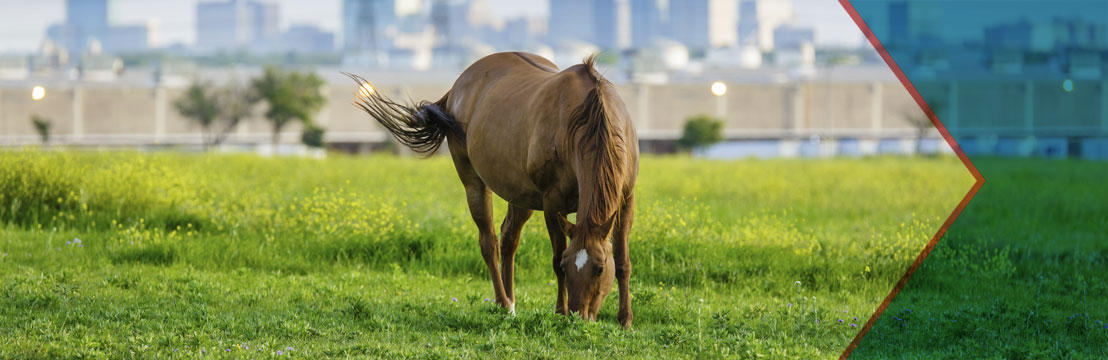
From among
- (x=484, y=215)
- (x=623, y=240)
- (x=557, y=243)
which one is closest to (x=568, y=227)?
(x=623, y=240)

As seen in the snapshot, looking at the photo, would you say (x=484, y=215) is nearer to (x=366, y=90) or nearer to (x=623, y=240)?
(x=366, y=90)

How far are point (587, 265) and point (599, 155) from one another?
25.2 inches

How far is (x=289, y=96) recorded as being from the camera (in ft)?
202

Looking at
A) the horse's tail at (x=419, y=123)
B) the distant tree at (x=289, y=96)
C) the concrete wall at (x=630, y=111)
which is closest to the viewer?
the horse's tail at (x=419, y=123)

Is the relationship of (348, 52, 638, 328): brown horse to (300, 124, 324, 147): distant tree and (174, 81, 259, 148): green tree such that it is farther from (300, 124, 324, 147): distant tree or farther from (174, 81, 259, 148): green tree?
(174, 81, 259, 148): green tree

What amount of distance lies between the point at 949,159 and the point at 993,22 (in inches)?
996

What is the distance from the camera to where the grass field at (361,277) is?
6414 mm

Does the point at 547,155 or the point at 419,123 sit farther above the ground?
the point at 419,123

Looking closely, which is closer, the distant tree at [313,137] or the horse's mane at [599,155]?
the horse's mane at [599,155]

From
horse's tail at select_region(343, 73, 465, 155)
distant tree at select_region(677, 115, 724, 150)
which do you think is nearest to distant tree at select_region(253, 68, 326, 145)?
distant tree at select_region(677, 115, 724, 150)

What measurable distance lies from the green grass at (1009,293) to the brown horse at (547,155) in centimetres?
205

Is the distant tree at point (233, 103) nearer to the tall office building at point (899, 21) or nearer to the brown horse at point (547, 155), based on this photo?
the tall office building at point (899, 21)

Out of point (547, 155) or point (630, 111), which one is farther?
point (630, 111)

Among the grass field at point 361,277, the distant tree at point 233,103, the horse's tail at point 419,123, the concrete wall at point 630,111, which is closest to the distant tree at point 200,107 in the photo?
the distant tree at point 233,103
